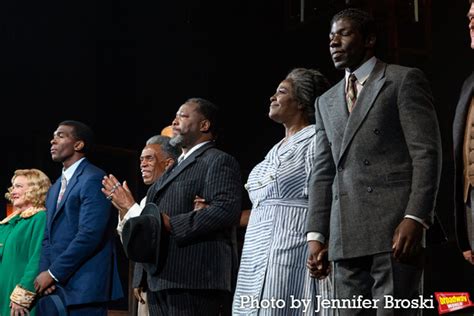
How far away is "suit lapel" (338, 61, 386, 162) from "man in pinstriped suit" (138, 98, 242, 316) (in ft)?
3.21

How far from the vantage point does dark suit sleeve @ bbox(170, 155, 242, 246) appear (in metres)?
3.71

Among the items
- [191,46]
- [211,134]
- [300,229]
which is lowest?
[300,229]

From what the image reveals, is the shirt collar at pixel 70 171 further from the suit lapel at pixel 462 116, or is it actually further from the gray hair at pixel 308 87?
the suit lapel at pixel 462 116

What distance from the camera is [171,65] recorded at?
809 cm

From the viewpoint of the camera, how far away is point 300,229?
3.55 meters

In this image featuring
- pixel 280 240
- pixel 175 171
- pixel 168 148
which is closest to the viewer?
pixel 280 240

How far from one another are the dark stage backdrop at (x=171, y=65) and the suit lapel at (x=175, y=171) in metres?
3.26

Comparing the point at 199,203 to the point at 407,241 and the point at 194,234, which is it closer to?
the point at 194,234

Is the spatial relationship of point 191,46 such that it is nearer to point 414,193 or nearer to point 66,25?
point 66,25

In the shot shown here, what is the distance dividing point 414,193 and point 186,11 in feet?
18.8

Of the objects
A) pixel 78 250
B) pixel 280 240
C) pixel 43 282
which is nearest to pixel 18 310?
pixel 43 282

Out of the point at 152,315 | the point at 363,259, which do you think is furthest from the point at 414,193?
the point at 152,315

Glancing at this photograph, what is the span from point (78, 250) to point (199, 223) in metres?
1.08

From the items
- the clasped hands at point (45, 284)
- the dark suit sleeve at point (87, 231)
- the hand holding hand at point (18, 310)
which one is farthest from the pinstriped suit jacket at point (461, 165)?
the hand holding hand at point (18, 310)
